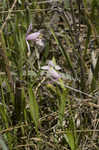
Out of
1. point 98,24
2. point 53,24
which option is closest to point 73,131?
point 98,24

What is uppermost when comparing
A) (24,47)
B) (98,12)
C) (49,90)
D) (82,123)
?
(98,12)

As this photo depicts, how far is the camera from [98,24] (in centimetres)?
164

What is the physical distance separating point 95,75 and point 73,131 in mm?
433

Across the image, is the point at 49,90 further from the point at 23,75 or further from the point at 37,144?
the point at 37,144

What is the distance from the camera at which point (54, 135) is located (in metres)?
1.33

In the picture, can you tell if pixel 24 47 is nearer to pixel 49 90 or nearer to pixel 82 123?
pixel 49 90

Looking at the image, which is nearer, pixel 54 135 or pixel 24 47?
pixel 54 135

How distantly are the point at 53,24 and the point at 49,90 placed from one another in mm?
646

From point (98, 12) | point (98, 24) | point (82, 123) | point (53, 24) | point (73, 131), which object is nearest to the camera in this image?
point (73, 131)

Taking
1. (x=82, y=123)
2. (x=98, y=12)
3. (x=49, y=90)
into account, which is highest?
(x=98, y=12)

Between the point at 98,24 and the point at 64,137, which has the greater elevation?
the point at 98,24

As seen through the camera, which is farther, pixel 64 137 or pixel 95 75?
pixel 95 75

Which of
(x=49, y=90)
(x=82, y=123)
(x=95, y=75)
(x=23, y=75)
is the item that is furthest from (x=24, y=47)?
(x=82, y=123)

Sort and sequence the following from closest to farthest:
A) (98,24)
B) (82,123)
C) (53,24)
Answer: (82,123) → (98,24) → (53,24)
